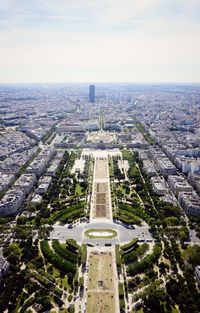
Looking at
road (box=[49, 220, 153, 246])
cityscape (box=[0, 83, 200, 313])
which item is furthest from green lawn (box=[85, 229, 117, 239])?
road (box=[49, 220, 153, 246])

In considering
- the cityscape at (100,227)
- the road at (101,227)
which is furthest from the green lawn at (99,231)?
the road at (101,227)

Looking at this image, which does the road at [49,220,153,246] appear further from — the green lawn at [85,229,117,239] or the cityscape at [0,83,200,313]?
the green lawn at [85,229,117,239]

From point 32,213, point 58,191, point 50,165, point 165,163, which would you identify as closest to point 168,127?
point 165,163

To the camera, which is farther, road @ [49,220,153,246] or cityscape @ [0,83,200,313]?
road @ [49,220,153,246]

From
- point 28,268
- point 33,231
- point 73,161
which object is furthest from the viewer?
point 73,161

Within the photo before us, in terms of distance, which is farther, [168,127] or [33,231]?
[168,127]

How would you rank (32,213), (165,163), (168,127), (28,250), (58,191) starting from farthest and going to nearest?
(168,127)
(165,163)
(58,191)
(32,213)
(28,250)

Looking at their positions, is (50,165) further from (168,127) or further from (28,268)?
(168,127)

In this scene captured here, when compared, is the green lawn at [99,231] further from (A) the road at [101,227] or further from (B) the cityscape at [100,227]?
(A) the road at [101,227]

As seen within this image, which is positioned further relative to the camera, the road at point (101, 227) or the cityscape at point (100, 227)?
the road at point (101, 227)
